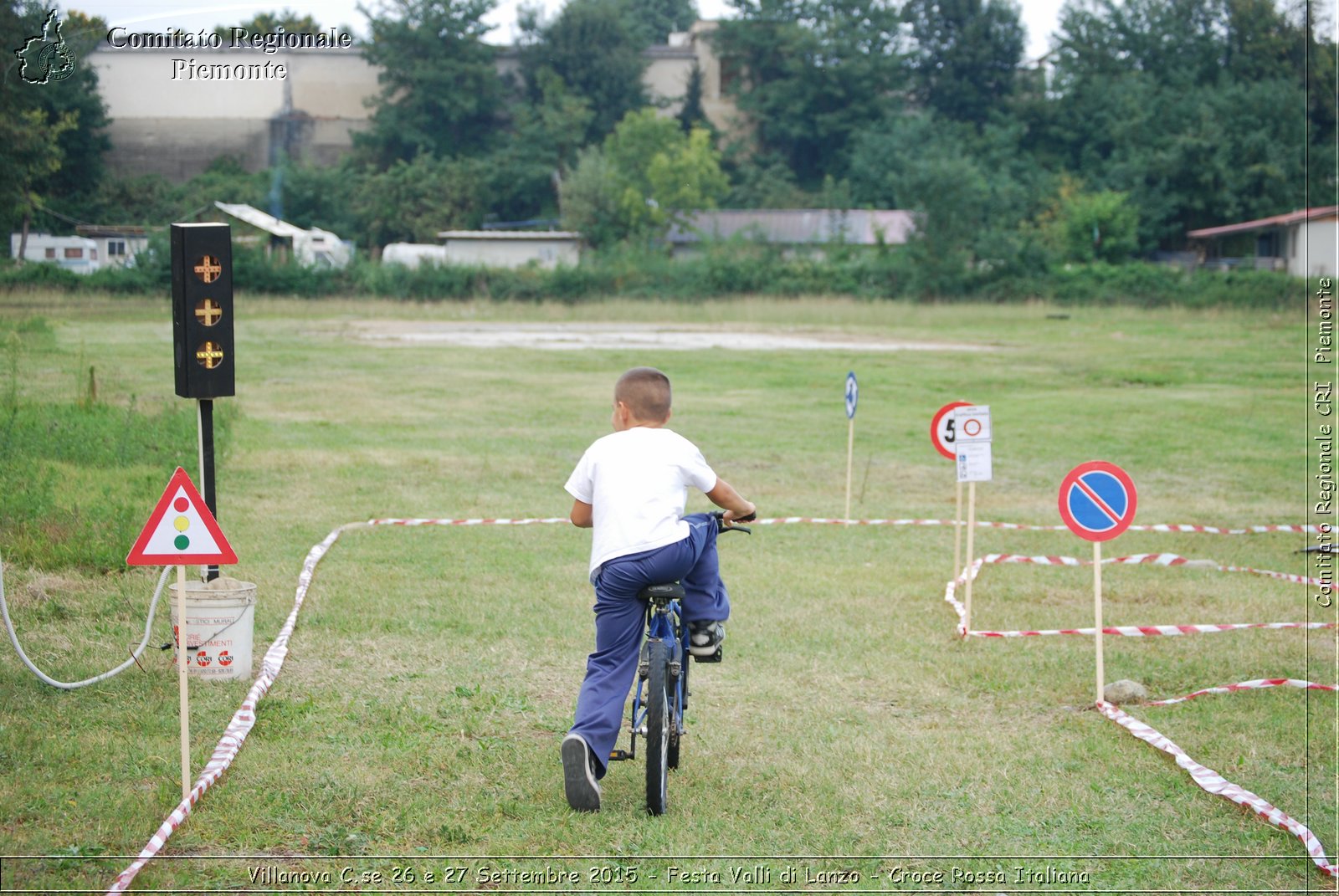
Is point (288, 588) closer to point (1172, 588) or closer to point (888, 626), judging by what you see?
point (888, 626)

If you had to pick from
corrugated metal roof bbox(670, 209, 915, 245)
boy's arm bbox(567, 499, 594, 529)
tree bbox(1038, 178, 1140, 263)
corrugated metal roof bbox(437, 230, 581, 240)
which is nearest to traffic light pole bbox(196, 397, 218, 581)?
boy's arm bbox(567, 499, 594, 529)

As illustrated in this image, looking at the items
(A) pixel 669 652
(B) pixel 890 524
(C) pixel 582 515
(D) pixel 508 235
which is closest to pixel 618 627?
(A) pixel 669 652

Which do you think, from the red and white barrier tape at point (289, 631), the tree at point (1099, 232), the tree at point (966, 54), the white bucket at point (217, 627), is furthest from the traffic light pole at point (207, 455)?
the tree at point (966, 54)

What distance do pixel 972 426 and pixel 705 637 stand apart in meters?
3.98

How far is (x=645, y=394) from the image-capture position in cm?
526

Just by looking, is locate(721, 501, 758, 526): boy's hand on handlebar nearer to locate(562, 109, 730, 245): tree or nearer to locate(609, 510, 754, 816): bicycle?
locate(609, 510, 754, 816): bicycle

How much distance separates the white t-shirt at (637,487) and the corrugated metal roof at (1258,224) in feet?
173

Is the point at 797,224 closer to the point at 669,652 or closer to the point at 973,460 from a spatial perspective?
the point at 973,460

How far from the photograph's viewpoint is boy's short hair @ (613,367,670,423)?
207 inches

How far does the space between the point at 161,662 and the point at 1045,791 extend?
4.81 meters

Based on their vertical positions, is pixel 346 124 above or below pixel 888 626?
above

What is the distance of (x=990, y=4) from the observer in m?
83.7

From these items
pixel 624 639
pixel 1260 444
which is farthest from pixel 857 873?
pixel 1260 444

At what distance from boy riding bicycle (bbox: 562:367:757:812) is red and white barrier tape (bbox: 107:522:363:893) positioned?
1.49m
